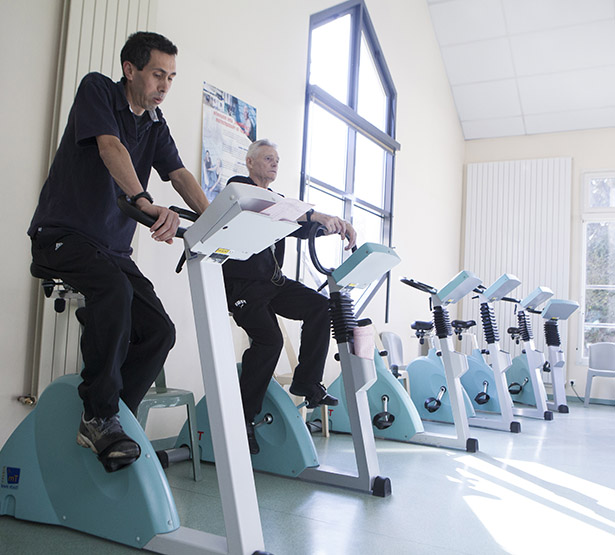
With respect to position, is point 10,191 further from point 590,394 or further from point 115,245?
point 590,394

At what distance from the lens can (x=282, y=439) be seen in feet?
8.51

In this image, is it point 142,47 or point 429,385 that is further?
point 429,385

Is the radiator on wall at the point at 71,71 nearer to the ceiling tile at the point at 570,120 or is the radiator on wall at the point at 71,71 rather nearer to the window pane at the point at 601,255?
the ceiling tile at the point at 570,120

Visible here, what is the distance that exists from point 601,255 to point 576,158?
4.34 ft

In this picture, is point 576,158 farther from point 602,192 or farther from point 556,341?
point 556,341

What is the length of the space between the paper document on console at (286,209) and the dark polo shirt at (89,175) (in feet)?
1.93

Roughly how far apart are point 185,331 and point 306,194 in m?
1.62

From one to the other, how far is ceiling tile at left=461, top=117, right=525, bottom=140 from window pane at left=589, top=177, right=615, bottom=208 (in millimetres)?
1181

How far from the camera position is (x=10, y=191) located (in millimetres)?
2328

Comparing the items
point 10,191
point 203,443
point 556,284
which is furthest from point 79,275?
point 556,284

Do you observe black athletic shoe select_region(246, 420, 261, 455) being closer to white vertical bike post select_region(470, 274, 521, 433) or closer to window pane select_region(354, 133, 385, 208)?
white vertical bike post select_region(470, 274, 521, 433)

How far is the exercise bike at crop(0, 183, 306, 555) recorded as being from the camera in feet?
4.93

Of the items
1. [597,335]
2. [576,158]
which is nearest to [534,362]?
[597,335]

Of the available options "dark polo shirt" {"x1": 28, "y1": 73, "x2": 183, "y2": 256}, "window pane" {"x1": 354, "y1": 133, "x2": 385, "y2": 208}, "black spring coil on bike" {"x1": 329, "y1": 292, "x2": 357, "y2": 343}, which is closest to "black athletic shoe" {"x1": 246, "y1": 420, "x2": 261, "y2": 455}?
"black spring coil on bike" {"x1": 329, "y1": 292, "x2": 357, "y2": 343}
